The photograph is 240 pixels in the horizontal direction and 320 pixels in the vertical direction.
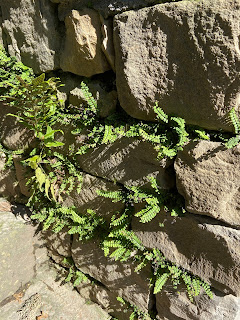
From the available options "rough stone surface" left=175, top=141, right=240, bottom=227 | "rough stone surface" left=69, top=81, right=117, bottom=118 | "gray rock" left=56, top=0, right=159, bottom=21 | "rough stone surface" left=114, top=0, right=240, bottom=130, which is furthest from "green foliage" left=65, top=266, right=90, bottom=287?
"gray rock" left=56, top=0, right=159, bottom=21

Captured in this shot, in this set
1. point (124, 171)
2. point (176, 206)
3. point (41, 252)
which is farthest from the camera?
point (41, 252)

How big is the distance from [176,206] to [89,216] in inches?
51.6

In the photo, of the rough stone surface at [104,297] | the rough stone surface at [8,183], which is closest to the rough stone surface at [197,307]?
the rough stone surface at [104,297]

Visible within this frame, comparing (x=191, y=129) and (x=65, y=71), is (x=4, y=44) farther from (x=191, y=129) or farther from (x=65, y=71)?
(x=191, y=129)

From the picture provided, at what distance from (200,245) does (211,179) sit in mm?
783

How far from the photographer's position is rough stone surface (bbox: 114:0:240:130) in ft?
6.23

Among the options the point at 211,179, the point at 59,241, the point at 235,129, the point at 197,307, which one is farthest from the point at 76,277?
the point at 235,129

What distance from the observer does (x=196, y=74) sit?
6.87ft

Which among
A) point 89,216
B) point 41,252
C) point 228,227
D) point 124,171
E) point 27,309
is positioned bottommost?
point 27,309

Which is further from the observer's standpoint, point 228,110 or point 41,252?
point 41,252

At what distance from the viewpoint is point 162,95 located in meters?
2.34

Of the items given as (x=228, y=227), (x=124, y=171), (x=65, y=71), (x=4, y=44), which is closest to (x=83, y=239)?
(x=124, y=171)

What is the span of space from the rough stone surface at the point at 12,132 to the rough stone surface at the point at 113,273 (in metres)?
1.61

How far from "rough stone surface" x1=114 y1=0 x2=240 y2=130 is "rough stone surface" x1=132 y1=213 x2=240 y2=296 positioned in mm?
1029
